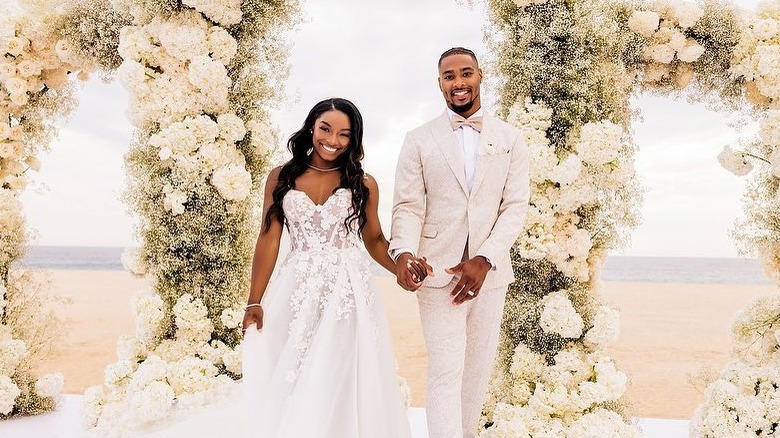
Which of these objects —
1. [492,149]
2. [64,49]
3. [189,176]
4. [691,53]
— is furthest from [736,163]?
[64,49]

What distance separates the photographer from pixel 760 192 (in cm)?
447

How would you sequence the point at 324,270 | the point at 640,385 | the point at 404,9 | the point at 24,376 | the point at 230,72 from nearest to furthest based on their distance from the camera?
the point at 324,270 < the point at 230,72 < the point at 24,376 < the point at 640,385 < the point at 404,9

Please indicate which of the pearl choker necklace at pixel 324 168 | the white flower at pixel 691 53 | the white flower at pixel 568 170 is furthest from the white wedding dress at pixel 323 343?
the white flower at pixel 691 53

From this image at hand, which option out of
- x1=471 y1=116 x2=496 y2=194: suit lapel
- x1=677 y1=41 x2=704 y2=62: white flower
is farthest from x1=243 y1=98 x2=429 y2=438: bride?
x1=677 y1=41 x2=704 y2=62: white flower

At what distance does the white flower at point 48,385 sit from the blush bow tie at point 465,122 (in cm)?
412

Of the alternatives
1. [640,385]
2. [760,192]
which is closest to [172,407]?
[760,192]

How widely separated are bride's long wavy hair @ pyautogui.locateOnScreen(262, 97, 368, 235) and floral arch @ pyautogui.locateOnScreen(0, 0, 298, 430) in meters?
1.23

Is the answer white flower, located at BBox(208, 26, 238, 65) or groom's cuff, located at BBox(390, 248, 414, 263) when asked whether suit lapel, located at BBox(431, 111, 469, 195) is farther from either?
white flower, located at BBox(208, 26, 238, 65)

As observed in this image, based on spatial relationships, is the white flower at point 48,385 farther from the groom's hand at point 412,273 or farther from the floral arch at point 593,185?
the groom's hand at point 412,273

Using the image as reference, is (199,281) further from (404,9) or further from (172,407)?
(404,9)

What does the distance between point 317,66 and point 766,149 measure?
59.0 ft

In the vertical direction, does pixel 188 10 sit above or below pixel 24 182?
above

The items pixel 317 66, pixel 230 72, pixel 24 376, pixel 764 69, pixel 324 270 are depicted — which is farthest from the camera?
pixel 317 66

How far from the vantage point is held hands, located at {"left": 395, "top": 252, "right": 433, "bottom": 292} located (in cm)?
293
